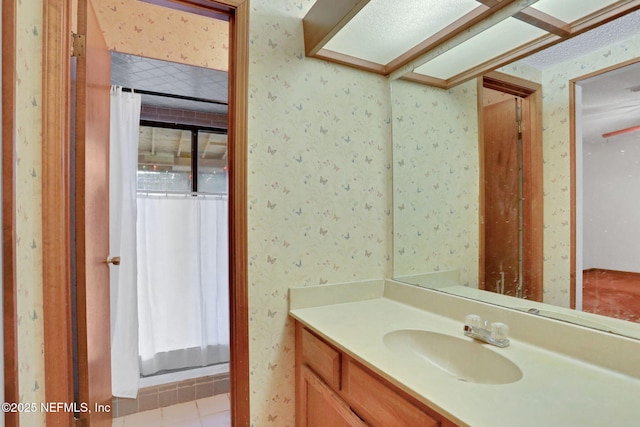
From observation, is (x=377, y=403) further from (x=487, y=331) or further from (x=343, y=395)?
(x=487, y=331)

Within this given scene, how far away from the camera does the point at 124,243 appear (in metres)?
2.02

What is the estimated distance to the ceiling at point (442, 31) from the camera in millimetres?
1012

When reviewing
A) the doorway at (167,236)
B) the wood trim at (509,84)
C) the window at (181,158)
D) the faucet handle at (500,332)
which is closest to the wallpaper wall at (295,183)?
the wood trim at (509,84)

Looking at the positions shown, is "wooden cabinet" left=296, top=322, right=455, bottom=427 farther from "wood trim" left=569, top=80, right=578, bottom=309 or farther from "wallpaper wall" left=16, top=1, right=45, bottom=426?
"wallpaper wall" left=16, top=1, right=45, bottom=426

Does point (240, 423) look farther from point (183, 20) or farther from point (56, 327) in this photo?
point (183, 20)

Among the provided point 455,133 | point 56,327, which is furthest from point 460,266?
point 56,327

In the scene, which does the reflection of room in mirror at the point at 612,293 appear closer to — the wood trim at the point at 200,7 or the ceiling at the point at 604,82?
the ceiling at the point at 604,82

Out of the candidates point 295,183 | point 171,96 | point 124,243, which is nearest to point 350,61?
point 295,183

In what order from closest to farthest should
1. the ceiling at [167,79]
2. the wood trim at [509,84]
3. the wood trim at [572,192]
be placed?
1. the wood trim at [572,192]
2. the wood trim at [509,84]
3. the ceiling at [167,79]

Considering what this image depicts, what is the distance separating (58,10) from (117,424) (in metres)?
2.06

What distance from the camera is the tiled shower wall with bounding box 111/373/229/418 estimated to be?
1.95 metres

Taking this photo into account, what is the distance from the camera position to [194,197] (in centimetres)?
247

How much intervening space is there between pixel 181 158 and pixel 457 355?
8.54ft

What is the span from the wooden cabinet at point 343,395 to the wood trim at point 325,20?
1.17 m
